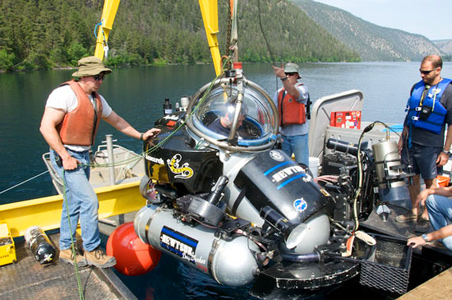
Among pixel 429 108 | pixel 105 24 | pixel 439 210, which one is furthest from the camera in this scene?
pixel 105 24

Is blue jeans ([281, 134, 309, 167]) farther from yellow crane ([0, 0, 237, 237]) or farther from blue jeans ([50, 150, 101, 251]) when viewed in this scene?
blue jeans ([50, 150, 101, 251])

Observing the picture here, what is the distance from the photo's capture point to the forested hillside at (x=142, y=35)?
214 feet

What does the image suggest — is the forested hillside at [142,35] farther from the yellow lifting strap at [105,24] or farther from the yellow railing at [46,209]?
the yellow railing at [46,209]

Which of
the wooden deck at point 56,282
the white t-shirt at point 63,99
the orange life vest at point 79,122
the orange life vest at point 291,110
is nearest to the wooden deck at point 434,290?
the wooden deck at point 56,282

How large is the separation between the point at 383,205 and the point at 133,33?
9118 cm

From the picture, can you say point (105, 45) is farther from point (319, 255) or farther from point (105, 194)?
point (319, 255)

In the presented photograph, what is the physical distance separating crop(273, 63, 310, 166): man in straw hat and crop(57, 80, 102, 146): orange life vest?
2.56 meters

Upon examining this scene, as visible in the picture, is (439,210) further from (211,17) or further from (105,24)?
(105,24)

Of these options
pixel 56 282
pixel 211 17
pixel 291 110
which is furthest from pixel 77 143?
pixel 211 17

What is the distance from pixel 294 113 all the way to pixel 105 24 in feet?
15.2

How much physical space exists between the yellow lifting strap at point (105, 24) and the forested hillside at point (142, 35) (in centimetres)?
3940

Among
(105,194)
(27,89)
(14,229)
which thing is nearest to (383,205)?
(105,194)

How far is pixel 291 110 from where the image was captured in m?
5.18

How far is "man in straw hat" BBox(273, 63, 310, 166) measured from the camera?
5.11 meters
